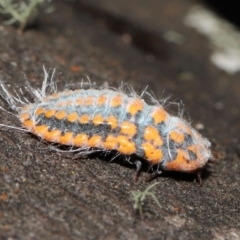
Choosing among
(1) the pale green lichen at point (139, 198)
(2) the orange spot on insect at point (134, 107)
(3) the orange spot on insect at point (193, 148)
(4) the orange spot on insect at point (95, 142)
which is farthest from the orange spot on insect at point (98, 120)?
(3) the orange spot on insect at point (193, 148)

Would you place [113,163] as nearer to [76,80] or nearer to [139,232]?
[139,232]

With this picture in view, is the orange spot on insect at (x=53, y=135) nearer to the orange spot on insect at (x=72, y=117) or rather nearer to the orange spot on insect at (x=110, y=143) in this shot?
the orange spot on insect at (x=72, y=117)

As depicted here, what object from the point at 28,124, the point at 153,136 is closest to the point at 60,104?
the point at 28,124

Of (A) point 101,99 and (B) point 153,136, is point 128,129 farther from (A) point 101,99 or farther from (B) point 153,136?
(A) point 101,99

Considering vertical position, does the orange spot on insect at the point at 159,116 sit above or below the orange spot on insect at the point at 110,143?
above

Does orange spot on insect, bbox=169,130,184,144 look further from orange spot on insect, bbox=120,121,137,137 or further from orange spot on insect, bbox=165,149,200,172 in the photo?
orange spot on insect, bbox=120,121,137,137
